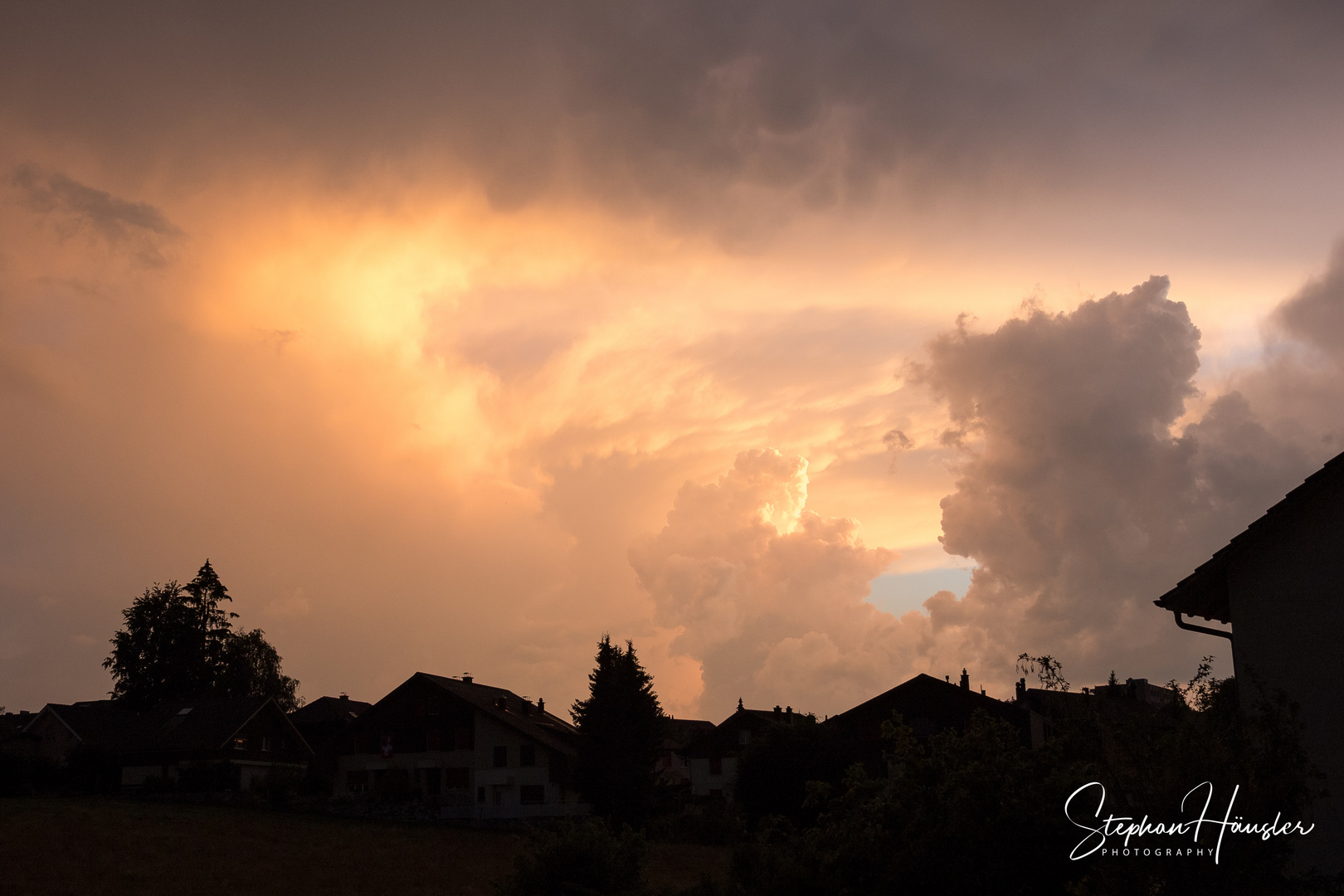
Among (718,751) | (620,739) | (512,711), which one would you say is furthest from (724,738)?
(620,739)

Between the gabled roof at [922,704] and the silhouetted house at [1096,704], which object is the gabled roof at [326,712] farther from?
the silhouetted house at [1096,704]

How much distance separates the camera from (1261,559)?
15.6m

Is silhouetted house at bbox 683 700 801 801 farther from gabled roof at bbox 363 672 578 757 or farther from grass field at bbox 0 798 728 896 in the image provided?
grass field at bbox 0 798 728 896

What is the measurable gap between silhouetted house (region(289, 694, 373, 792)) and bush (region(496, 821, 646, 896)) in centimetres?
5110

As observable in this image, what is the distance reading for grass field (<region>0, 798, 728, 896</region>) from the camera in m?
29.5

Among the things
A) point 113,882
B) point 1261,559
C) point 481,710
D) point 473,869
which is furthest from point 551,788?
point 1261,559

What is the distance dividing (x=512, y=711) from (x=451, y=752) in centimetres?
812

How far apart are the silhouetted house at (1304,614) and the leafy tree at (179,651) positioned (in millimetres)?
80424

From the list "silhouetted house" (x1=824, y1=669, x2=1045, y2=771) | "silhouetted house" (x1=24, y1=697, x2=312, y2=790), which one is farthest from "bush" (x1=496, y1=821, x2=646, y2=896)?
"silhouetted house" (x1=24, y1=697, x2=312, y2=790)

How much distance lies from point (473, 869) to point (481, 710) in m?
28.4

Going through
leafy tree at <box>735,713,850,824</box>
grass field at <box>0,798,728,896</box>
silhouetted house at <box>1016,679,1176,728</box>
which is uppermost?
silhouetted house at <box>1016,679,1176,728</box>

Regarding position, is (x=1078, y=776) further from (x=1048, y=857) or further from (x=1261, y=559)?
(x=1261, y=559)

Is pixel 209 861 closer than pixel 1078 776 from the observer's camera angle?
No

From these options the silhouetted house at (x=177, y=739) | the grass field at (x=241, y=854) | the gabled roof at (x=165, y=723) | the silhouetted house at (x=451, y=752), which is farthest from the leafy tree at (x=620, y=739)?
the gabled roof at (x=165, y=723)
